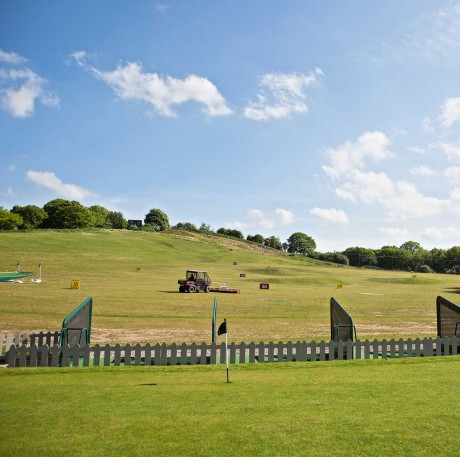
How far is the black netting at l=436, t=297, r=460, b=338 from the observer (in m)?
14.3

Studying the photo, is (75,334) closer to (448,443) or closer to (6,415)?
(6,415)

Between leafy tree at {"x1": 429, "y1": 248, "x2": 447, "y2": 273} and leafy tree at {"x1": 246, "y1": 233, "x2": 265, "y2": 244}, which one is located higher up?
leafy tree at {"x1": 246, "y1": 233, "x2": 265, "y2": 244}

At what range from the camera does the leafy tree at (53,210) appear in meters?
137

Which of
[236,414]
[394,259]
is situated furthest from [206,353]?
[394,259]

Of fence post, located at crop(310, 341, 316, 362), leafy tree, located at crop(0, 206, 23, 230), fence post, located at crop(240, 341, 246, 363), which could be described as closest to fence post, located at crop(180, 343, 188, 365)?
fence post, located at crop(240, 341, 246, 363)

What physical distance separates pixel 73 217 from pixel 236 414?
13674 centimetres

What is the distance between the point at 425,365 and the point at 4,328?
17.8 metres

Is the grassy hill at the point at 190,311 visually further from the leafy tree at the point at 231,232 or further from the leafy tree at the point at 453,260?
the leafy tree at the point at 231,232

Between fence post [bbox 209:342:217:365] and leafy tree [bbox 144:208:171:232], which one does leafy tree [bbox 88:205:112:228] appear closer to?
leafy tree [bbox 144:208:171:232]

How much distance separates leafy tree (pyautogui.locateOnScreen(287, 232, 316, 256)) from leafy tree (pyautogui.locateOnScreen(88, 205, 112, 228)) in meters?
82.6

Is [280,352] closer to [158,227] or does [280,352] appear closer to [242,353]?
[242,353]

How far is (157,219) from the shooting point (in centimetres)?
17475

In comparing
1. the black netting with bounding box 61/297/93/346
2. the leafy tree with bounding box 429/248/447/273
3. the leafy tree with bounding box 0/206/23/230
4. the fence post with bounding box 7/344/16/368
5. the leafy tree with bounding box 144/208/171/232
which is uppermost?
the leafy tree with bounding box 144/208/171/232

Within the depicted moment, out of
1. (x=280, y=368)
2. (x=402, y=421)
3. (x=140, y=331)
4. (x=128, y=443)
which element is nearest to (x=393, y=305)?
(x=140, y=331)
